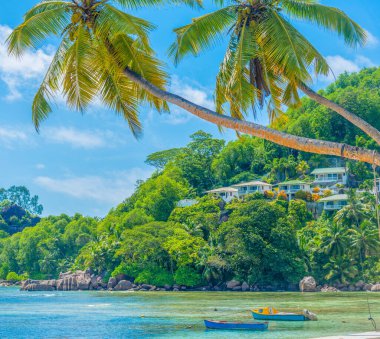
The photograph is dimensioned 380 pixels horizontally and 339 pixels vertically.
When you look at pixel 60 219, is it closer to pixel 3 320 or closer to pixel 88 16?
pixel 3 320

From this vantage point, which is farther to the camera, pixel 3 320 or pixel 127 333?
pixel 3 320

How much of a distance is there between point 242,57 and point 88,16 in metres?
2.73

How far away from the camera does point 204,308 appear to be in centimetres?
3481

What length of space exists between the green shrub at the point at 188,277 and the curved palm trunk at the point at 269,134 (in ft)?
151

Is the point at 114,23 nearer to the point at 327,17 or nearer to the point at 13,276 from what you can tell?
the point at 327,17

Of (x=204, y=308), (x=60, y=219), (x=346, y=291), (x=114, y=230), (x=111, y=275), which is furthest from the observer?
(x=60, y=219)

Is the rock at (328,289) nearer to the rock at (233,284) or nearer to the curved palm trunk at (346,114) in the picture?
the rock at (233,284)

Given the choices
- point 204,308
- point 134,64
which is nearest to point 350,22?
point 134,64

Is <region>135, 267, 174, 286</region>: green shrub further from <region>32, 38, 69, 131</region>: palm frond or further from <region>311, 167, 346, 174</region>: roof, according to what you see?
<region>32, 38, 69, 131</region>: palm frond

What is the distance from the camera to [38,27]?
9844mm

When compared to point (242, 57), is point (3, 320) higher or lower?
lower

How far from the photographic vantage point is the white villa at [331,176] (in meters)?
68.8

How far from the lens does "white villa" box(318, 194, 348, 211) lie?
198ft

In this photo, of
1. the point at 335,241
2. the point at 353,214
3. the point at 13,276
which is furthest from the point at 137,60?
the point at 13,276
